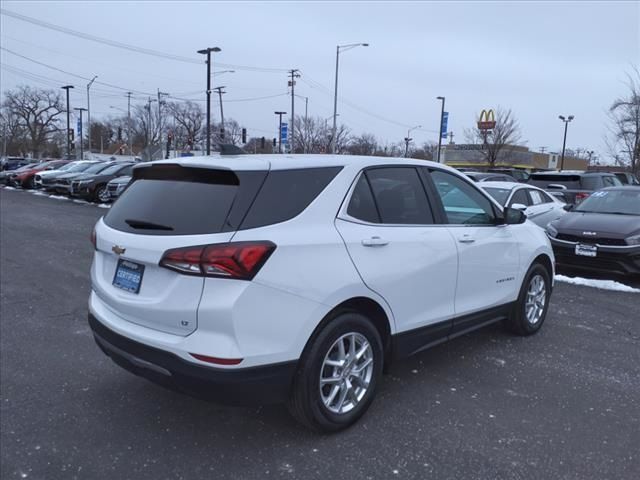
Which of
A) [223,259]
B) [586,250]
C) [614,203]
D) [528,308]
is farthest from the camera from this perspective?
[614,203]

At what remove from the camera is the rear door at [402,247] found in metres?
3.28

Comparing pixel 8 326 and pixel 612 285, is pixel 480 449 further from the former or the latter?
pixel 612 285

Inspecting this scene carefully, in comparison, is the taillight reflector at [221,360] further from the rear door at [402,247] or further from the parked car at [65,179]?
the parked car at [65,179]

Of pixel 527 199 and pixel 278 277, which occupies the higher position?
pixel 527 199

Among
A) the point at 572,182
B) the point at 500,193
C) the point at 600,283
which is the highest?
the point at 572,182

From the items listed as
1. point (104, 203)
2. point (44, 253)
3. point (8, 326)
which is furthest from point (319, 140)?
point (8, 326)

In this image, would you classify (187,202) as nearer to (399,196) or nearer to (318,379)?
(318,379)

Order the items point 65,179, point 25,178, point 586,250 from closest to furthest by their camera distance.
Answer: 1. point 586,250
2. point 65,179
3. point 25,178

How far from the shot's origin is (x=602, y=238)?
7668mm

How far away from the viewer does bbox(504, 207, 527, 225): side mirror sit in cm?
458

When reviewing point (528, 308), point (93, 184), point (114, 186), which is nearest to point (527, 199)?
point (528, 308)

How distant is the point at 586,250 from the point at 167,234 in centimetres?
691

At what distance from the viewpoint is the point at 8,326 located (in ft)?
17.4

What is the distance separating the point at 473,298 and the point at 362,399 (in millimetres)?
1409
